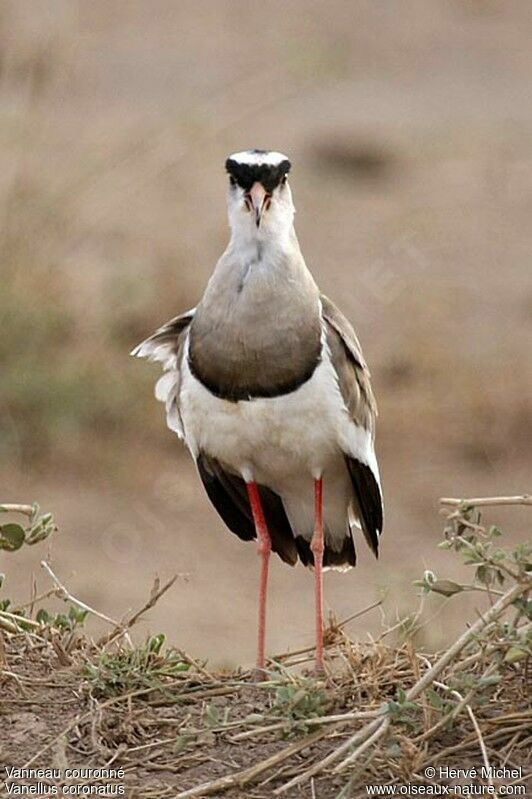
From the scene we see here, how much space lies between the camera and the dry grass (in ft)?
12.7

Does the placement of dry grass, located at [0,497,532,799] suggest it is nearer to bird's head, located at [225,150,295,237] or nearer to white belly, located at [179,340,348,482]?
white belly, located at [179,340,348,482]

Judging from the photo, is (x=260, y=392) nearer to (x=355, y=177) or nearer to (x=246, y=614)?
(x=246, y=614)

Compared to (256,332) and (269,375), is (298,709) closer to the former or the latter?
(269,375)

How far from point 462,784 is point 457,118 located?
27.3 ft

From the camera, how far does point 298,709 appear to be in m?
4.05

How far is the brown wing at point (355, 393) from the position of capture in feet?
15.1

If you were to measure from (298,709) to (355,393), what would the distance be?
89cm

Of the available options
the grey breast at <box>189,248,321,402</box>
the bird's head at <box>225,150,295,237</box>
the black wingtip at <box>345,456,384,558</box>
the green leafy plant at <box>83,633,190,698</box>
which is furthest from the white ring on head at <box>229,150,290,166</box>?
the green leafy plant at <box>83,633,190,698</box>

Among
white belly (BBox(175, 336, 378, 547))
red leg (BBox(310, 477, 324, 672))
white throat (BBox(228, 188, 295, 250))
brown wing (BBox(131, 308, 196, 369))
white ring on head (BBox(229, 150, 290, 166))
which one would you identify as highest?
white ring on head (BBox(229, 150, 290, 166))

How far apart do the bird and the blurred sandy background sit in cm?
34

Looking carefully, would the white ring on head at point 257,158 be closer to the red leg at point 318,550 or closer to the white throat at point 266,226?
the white throat at point 266,226

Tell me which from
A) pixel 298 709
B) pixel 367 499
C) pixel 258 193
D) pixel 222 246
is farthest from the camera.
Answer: pixel 222 246

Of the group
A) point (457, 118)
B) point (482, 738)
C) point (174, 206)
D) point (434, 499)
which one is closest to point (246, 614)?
point (434, 499)

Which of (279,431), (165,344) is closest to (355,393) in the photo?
(279,431)
